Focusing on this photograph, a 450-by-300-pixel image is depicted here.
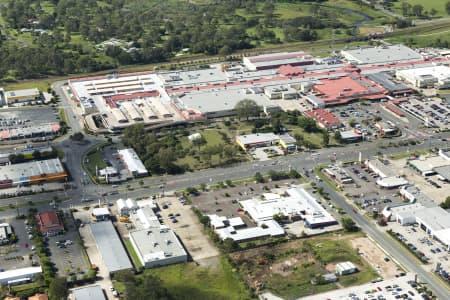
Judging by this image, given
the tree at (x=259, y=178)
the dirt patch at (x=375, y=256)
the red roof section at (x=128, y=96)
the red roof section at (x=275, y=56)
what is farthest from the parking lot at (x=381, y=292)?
the red roof section at (x=275, y=56)

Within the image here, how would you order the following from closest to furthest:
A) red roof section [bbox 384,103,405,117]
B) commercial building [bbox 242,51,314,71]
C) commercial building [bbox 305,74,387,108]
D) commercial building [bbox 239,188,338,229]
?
commercial building [bbox 239,188,338,229]
red roof section [bbox 384,103,405,117]
commercial building [bbox 305,74,387,108]
commercial building [bbox 242,51,314,71]

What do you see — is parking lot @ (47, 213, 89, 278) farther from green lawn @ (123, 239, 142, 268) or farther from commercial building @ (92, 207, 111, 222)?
green lawn @ (123, 239, 142, 268)

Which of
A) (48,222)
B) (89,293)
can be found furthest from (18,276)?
(48,222)

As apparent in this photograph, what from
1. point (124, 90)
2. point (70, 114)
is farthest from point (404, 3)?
point (70, 114)

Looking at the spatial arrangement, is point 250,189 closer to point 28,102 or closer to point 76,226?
point 76,226

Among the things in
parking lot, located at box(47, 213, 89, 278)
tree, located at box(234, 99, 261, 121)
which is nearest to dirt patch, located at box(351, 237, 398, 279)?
parking lot, located at box(47, 213, 89, 278)

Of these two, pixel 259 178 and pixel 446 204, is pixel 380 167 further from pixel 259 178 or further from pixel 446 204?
pixel 259 178

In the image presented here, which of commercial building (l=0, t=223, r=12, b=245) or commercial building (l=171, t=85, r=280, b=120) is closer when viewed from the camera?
commercial building (l=0, t=223, r=12, b=245)
